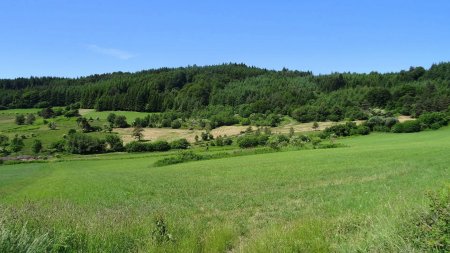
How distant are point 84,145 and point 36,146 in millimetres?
16006

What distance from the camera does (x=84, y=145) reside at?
4702 inches

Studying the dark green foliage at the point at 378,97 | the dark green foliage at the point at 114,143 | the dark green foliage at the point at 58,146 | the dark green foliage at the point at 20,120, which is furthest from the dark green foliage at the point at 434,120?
the dark green foliage at the point at 20,120

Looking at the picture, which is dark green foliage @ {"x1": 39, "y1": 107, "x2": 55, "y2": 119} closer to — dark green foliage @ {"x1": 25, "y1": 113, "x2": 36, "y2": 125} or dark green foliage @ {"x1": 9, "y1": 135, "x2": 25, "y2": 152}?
dark green foliage @ {"x1": 25, "y1": 113, "x2": 36, "y2": 125}

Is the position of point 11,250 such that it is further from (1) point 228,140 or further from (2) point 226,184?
(1) point 228,140

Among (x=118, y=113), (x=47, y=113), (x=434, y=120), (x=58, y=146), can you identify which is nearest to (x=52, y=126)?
(x=58, y=146)

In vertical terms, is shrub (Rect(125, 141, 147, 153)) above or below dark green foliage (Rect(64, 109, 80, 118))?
below

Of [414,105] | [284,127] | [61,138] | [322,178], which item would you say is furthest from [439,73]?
[322,178]

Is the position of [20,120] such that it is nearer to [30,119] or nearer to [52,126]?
[30,119]

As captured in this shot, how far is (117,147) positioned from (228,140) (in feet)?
111

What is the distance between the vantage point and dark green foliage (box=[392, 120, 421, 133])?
94.6 m

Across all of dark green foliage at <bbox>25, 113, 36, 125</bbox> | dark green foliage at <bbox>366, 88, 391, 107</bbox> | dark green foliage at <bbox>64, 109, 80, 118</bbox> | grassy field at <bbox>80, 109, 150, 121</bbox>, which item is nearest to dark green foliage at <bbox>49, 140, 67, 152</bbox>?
dark green foliage at <bbox>25, 113, 36, 125</bbox>

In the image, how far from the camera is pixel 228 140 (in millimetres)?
112438

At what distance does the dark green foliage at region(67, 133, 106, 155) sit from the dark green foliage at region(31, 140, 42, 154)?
9.68 m

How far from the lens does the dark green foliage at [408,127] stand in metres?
94.6
